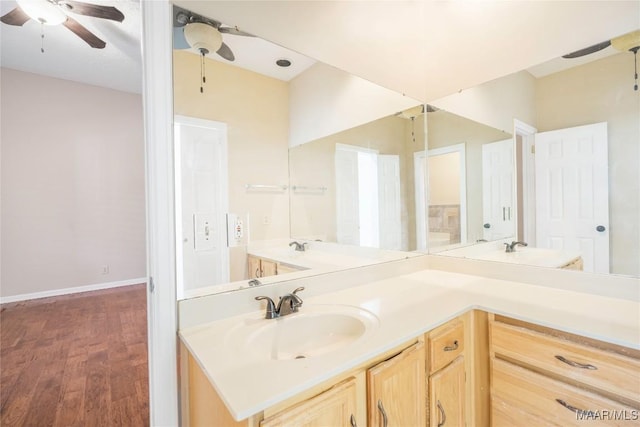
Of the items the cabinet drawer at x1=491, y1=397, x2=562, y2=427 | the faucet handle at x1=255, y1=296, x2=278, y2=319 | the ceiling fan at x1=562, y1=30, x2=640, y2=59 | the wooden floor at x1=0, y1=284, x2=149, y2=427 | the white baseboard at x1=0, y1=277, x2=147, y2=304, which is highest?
the ceiling fan at x1=562, y1=30, x2=640, y2=59

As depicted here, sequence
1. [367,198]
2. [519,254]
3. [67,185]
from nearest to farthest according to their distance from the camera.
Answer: [519,254] < [367,198] < [67,185]

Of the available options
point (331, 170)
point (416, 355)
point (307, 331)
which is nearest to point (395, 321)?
point (416, 355)

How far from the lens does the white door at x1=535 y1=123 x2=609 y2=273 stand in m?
1.41

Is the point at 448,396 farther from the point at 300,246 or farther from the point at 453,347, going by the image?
the point at 300,246

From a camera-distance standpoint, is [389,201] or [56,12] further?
[56,12]

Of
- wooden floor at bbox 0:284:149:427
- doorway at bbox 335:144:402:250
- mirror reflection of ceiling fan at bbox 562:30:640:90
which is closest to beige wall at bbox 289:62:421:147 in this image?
doorway at bbox 335:144:402:250

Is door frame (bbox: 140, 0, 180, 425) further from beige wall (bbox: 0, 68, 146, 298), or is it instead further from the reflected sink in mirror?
beige wall (bbox: 0, 68, 146, 298)

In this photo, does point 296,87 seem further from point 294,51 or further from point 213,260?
point 213,260

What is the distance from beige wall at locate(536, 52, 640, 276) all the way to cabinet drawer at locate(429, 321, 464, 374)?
824mm

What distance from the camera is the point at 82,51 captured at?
11.9ft

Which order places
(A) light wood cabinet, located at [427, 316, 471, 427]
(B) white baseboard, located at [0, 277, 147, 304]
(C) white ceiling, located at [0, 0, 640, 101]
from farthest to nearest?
(B) white baseboard, located at [0, 277, 147, 304] < (C) white ceiling, located at [0, 0, 640, 101] < (A) light wood cabinet, located at [427, 316, 471, 427]

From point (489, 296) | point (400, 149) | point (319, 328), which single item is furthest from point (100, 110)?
point (489, 296)

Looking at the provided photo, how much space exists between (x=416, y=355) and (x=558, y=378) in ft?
1.86

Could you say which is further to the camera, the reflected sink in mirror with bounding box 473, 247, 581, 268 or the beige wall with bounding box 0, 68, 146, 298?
the beige wall with bounding box 0, 68, 146, 298
